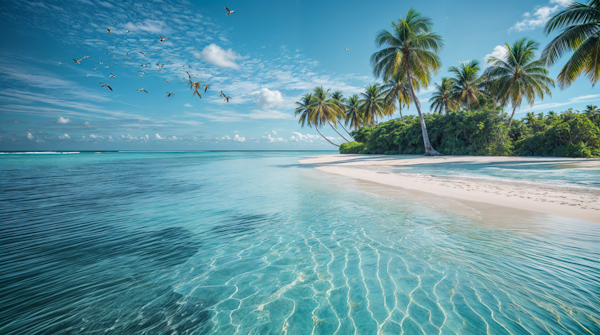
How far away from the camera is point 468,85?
87.8 feet

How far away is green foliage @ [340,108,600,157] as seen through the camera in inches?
616

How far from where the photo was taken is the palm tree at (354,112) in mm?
40812

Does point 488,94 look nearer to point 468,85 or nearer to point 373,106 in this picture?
point 468,85

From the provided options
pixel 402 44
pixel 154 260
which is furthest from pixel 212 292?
pixel 402 44

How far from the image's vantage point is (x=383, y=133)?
2828cm

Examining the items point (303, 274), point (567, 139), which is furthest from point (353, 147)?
point (303, 274)

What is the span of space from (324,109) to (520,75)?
2383 cm

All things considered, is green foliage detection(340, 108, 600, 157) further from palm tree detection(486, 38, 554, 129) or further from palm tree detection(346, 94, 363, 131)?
palm tree detection(346, 94, 363, 131)

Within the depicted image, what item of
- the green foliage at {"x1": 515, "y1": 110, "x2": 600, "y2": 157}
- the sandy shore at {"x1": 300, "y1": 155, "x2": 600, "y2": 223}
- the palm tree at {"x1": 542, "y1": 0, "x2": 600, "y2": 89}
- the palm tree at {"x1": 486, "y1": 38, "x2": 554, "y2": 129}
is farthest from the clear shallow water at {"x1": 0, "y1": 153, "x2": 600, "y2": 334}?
the palm tree at {"x1": 486, "y1": 38, "x2": 554, "y2": 129}

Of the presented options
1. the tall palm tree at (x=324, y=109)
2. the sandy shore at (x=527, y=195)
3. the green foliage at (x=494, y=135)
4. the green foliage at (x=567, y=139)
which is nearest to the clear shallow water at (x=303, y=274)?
the sandy shore at (x=527, y=195)

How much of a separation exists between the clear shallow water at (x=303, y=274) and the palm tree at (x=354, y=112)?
3771 cm

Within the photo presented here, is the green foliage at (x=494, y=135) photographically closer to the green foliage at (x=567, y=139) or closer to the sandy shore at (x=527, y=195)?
the green foliage at (x=567, y=139)

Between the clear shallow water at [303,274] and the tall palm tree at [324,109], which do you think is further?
the tall palm tree at [324,109]

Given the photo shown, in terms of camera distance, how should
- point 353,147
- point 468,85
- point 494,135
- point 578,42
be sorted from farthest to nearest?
point 353,147 < point 468,85 < point 494,135 < point 578,42
